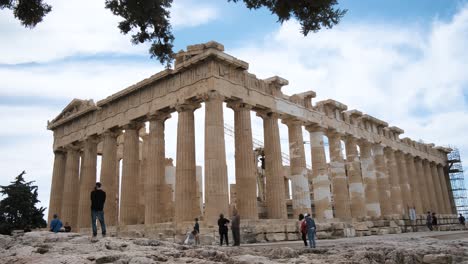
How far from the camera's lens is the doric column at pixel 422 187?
4134 centimetres

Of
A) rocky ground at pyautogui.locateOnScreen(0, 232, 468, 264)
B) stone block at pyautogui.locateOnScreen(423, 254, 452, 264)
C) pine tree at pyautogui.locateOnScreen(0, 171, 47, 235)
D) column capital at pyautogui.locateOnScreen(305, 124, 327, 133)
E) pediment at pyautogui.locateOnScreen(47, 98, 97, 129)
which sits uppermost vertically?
pediment at pyautogui.locateOnScreen(47, 98, 97, 129)

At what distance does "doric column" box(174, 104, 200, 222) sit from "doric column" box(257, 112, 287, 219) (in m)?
4.39

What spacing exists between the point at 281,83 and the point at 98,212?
16.5 m

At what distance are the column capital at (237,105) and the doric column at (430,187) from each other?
26.7 metres

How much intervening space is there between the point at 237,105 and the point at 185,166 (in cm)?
451

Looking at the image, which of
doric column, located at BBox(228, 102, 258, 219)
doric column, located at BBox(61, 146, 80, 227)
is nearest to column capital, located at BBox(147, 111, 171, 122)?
doric column, located at BBox(228, 102, 258, 219)

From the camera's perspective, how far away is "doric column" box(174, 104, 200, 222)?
881 inches

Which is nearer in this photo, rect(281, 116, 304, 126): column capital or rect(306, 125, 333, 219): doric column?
rect(281, 116, 304, 126): column capital

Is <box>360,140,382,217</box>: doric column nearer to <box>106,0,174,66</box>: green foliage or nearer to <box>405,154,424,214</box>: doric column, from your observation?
<box>405,154,424,214</box>: doric column

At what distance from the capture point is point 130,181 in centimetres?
2625

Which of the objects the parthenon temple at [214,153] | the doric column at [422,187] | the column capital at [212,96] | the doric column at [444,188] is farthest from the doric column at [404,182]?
the column capital at [212,96]

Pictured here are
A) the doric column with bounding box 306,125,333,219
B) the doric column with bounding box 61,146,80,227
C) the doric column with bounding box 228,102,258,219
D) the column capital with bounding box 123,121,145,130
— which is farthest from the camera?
the doric column with bounding box 61,146,80,227

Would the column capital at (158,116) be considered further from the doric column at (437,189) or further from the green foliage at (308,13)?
the doric column at (437,189)

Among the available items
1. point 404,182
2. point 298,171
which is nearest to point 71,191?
point 298,171
